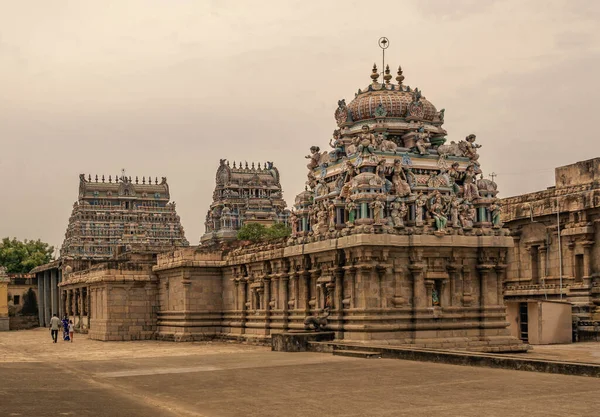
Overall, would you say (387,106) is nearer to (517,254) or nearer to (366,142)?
(366,142)

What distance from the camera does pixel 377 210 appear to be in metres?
29.2

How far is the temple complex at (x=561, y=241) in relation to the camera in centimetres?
3662

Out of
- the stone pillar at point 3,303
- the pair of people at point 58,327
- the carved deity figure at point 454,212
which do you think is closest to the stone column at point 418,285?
the carved deity figure at point 454,212

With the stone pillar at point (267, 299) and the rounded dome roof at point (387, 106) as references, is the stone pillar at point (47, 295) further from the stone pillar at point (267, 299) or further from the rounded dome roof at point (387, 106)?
the rounded dome roof at point (387, 106)

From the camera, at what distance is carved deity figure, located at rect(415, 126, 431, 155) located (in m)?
31.7

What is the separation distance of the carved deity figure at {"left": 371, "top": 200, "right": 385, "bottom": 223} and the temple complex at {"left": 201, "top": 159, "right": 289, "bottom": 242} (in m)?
85.9

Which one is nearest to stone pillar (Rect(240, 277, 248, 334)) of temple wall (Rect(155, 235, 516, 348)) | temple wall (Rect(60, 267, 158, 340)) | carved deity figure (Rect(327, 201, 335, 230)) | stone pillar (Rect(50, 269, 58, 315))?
temple wall (Rect(155, 235, 516, 348))

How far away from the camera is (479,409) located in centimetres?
1470

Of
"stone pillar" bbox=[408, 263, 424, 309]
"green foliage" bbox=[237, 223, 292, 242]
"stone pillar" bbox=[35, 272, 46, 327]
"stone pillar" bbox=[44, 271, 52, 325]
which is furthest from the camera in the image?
"green foliage" bbox=[237, 223, 292, 242]

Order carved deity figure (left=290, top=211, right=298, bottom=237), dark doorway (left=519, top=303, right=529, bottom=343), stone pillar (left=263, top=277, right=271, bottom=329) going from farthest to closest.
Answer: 1. stone pillar (left=263, top=277, right=271, bottom=329)
2. dark doorway (left=519, top=303, right=529, bottom=343)
3. carved deity figure (left=290, top=211, right=298, bottom=237)

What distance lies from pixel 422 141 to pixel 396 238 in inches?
180

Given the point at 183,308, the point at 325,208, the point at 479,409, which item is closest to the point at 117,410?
the point at 479,409

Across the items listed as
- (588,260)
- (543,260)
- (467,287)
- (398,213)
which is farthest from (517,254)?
(398,213)

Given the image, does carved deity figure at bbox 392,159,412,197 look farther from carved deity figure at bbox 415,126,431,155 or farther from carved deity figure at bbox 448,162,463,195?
carved deity figure at bbox 448,162,463,195
